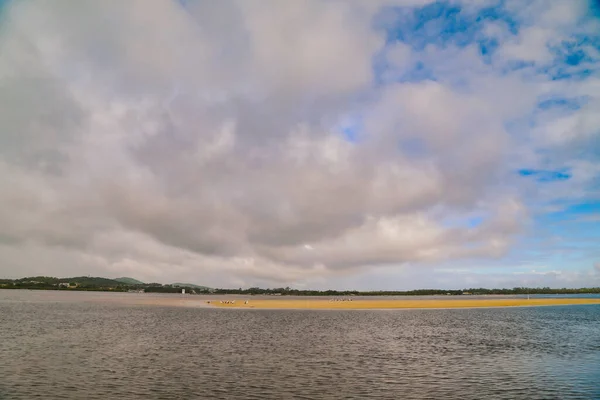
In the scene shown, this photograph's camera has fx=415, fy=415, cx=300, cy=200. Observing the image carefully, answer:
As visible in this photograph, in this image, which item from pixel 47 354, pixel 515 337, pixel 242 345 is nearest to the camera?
pixel 47 354

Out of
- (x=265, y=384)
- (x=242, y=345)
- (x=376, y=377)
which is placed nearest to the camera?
(x=265, y=384)

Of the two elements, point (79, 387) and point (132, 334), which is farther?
point (132, 334)

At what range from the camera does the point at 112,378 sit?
102 ft

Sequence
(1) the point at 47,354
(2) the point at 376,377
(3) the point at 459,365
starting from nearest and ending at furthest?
(2) the point at 376,377 < (3) the point at 459,365 < (1) the point at 47,354

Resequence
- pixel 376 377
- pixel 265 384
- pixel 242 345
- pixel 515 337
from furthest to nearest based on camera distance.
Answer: pixel 515 337 → pixel 242 345 → pixel 376 377 → pixel 265 384

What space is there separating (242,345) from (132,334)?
20183 mm

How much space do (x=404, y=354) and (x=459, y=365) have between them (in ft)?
22.7

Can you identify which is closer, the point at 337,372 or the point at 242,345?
the point at 337,372

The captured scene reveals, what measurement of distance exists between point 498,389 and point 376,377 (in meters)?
8.57

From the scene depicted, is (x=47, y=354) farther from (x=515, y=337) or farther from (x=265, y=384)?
(x=515, y=337)

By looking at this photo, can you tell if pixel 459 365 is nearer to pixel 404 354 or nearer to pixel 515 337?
pixel 404 354

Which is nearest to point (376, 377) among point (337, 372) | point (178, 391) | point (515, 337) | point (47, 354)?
point (337, 372)

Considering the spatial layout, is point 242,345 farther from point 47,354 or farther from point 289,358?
point 47,354

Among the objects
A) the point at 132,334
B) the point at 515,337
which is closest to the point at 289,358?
the point at 132,334
